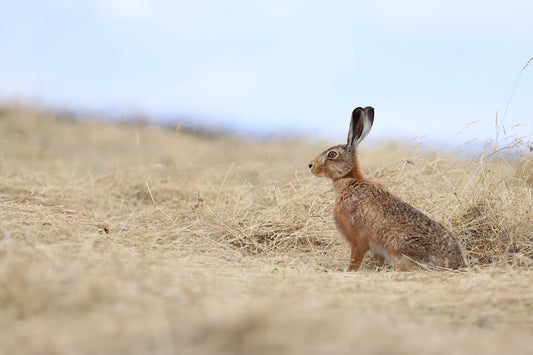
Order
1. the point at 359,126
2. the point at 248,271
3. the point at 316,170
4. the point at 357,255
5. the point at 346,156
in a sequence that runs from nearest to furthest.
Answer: the point at 248,271
the point at 357,255
the point at 359,126
the point at 346,156
the point at 316,170

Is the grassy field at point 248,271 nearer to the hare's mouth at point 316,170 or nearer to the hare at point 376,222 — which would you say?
the hare at point 376,222

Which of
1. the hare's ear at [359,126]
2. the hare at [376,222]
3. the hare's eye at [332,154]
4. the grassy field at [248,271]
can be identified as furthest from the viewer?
the hare's eye at [332,154]

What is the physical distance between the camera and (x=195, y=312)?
2.67 meters

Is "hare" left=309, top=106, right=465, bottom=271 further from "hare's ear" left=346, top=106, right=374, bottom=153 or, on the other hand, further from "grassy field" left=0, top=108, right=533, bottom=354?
"grassy field" left=0, top=108, right=533, bottom=354

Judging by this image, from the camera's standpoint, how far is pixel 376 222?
4.89 m

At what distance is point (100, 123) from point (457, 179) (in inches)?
559

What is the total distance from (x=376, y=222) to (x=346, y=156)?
2.91 feet

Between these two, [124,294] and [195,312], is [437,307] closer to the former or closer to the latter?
[195,312]

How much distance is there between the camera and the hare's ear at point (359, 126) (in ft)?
17.2

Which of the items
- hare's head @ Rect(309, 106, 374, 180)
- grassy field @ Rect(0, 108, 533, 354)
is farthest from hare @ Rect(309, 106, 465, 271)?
grassy field @ Rect(0, 108, 533, 354)

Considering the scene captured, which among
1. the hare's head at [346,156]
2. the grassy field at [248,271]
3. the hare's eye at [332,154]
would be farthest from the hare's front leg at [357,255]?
the hare's eye at [332,154]

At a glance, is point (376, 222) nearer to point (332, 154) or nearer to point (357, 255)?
point (357, 255)

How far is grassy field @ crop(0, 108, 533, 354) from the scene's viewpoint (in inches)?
92.0

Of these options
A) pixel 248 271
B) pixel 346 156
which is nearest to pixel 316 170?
pixel 346 156
